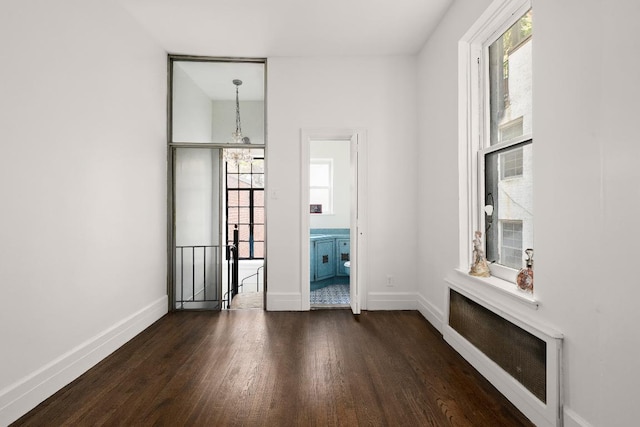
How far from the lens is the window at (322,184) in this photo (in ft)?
20.0

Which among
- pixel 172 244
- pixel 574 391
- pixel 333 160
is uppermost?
pixel 333 160

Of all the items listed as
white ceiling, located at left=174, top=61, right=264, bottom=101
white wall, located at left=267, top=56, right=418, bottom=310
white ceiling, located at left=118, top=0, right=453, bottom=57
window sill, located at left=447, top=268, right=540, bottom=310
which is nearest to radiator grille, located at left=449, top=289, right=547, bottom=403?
window sill, located at left=447, top=268, right=540, bottom=310

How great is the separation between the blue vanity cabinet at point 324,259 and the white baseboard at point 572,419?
3803 millimetres

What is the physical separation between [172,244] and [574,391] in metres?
3.69

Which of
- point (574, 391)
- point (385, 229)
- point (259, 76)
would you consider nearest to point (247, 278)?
point (385, 229)

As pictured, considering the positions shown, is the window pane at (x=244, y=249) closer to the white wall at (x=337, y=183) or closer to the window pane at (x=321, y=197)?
the white wall at (x=337, y=183)

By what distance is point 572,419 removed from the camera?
59.8 inches

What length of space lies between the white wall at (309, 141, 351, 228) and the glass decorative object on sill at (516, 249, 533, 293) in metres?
4.11

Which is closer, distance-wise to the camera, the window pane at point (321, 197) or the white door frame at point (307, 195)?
the white door frame at point (307, 195)

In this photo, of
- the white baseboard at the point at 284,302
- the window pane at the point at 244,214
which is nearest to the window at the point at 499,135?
the white baseboard at the point at 284,302

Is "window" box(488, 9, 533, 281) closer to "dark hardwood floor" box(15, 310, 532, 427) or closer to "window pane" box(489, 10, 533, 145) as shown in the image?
"window pane" box(489, 10, 533, 145)

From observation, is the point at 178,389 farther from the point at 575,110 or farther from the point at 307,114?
the point at 307,114

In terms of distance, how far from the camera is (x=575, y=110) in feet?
4.95

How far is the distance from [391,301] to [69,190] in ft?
10.5
